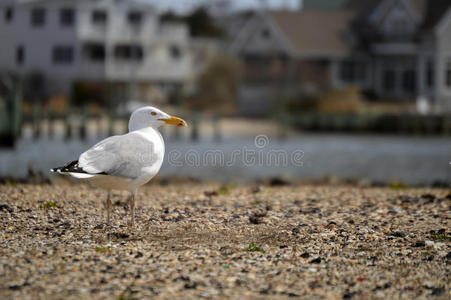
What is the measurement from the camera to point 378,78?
56.8 m

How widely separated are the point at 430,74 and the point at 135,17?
27979mm

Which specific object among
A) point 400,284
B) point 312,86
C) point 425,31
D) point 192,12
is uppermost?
point 192,12

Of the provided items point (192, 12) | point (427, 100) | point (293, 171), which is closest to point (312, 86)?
point (427, 100)

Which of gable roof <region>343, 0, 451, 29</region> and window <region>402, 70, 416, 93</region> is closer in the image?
gable roof <region>343, 0, 451, 29</region>

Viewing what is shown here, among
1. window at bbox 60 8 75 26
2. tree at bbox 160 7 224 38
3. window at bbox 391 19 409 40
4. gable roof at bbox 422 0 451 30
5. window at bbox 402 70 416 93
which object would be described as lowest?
window at bbox 402 70 416 93

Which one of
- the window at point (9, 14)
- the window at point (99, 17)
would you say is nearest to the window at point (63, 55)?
the window at point (99, 17)

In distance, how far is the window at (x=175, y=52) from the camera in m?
70.9

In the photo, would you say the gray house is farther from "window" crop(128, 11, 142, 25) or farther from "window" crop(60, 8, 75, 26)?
"window" crop(60, 8, 75, 26)

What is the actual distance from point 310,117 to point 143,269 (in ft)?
147

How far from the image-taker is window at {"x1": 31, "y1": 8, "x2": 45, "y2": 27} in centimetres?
6444

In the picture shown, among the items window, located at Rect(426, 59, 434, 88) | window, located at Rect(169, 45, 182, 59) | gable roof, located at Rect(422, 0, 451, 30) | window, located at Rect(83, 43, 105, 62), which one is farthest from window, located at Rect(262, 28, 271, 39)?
window, located at Rect(83, 43, 105, 62)

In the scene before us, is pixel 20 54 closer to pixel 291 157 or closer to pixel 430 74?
pixel 291 157

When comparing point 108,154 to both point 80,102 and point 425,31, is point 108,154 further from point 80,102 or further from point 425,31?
point 80,102

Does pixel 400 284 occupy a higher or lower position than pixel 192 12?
lower
